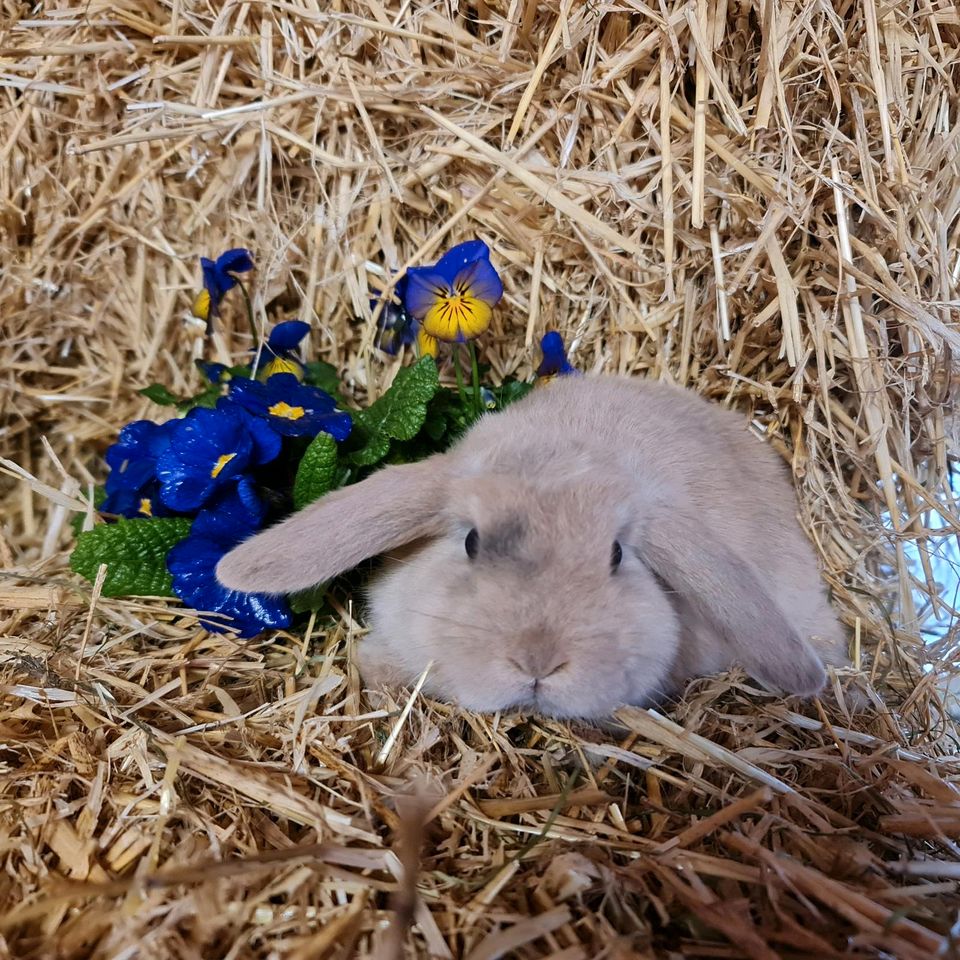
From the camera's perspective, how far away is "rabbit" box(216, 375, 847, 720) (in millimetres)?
1970

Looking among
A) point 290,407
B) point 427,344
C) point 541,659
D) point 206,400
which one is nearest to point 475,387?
point 427,344

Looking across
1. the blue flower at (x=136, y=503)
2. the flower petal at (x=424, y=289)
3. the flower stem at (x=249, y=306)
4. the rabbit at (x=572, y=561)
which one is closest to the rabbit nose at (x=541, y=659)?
the rabbit at (x=572, y=561)

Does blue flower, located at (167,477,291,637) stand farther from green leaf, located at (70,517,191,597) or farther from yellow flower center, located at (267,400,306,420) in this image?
yellow flower center, located at (267,400,306,420)

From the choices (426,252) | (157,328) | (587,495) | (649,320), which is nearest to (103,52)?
(157,328)

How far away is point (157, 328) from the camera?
3334mm

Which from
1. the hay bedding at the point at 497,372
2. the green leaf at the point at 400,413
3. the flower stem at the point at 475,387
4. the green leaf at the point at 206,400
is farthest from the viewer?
the green leaf at the point at 206,400

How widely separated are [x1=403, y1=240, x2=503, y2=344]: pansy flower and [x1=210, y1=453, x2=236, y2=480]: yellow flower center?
82cm

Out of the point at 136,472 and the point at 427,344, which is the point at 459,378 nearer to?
the point at 427,344

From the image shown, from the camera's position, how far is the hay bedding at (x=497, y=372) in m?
1.64

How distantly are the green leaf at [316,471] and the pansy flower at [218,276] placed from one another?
30.9 inches

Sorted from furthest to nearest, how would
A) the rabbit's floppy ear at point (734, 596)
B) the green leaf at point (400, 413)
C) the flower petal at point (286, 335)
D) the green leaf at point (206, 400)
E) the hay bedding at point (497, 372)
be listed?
the green leaf at point (206, 400), the flower petal at point (286, 335), the green leaf at point (400, 413), the rabbit's floppy ear at point (734, 596), the hay bedding at point (497, 372)

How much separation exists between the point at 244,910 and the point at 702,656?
153 cm

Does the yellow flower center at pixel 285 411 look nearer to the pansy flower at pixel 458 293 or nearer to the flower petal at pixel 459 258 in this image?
the pansy flower at pixel 458 293

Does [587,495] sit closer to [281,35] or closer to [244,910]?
[244,910]
